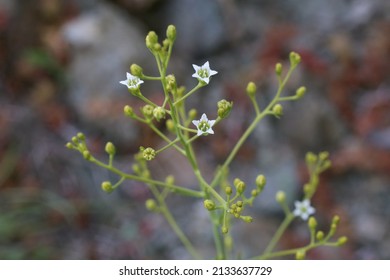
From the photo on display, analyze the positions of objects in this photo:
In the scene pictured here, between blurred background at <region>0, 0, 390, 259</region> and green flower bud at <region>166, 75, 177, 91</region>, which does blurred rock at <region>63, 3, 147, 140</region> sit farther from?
green flower bud at <region>166, 75, 177, 91</region>

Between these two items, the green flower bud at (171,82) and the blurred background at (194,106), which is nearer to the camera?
the green flower bud at (171,82)

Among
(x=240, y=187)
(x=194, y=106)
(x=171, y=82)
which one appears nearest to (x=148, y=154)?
(x=171, y=82)

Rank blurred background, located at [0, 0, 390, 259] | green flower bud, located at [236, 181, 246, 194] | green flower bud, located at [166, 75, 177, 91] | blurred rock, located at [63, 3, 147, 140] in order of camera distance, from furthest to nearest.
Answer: blurred rock, located at [63, 3, 147, 140]
blurred background, located at [0, 0, 390, 259]
green flower bud, located at [236, 181, 246, 194]
green flower bud, located at [166, 75, 177, 91]

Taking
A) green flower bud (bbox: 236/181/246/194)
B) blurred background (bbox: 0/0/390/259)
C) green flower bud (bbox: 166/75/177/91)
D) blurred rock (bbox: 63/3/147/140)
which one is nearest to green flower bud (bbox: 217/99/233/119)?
green flower bud (bbox: 166/75/177/91)

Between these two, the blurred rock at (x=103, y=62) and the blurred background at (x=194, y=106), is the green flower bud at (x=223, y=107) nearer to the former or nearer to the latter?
the blurred background at (x=194, y=106)

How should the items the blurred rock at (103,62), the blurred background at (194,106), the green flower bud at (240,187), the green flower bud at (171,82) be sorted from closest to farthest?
the green flower bud at (171,82)
the green flower bud at (240,187)
the blurred background at (194,106)
the blurred rock at (103,62)

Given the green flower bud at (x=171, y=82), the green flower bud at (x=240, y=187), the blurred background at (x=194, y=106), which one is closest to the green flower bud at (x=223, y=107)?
the green flower bud at (x=171, y=82)
